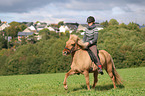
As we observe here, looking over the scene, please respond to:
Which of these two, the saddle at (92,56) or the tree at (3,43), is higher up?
the saddle at (92,56)

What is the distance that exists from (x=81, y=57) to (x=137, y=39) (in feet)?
196

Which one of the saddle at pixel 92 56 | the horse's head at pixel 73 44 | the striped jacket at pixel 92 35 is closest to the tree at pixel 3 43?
the striped jacket at pixel 92 35

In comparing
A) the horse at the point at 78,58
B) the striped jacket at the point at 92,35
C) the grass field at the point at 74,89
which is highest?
the striped jacket at the point at 92,35

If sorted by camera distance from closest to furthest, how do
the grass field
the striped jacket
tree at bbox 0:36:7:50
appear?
the grass field
the striped jacket
tree at bbox 0:36:7:50

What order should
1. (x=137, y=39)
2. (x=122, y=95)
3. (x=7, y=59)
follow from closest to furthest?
(x=122, y=95), (x=7, y=59), (x=137, y=39)

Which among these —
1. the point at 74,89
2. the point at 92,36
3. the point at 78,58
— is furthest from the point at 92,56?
the point at 74,89

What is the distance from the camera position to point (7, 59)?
58.8 metres

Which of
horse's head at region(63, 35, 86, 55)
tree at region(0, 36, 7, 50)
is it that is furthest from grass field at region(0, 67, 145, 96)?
tree at region(0, 36, 7, 50)

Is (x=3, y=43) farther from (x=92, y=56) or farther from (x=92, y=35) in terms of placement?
(x=92, y=56)

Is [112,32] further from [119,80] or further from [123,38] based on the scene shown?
[119,80]

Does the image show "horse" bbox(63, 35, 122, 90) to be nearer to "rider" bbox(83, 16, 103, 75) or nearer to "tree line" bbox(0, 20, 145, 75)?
"rider" bbox(83, 16, 103, 75)

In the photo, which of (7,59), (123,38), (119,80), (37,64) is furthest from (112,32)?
(119,80)

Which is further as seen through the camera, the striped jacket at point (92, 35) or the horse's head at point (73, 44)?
the striped jacket at point (92, 35)

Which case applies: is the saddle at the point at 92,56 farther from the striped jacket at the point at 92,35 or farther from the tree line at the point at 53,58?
the tree line at the point at 53,58
